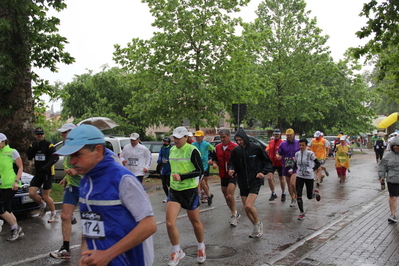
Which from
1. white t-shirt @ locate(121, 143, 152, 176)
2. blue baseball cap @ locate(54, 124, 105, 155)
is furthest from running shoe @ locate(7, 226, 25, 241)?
blue baseball cap @ locate(54, 124, 105, 155)

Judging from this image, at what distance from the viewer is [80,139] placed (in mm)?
2408

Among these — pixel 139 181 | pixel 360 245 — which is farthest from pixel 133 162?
pixel 139 181

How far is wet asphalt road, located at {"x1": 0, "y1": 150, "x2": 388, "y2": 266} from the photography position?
6070 millimetres

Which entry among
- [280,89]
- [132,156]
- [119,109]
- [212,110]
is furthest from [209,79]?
[119,109]

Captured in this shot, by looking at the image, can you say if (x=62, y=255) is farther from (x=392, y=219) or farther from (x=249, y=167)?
(x=392, y=219)

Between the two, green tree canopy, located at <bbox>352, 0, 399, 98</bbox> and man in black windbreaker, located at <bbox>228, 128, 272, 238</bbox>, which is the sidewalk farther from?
green tree canopy, located at <bbox>352, 0, 399, 98</bbox>

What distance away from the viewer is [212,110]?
18406mm

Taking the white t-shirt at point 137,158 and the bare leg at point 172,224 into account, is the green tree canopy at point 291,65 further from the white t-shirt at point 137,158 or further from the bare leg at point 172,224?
the bare leg at point 172,224

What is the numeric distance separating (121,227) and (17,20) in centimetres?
1099

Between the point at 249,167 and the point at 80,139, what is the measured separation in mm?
5229

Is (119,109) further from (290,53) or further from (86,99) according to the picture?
(290,53)

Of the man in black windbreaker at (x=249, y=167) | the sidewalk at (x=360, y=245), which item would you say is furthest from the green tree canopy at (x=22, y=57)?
the sidewalk at (x=360, y=245)

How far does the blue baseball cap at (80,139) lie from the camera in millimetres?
2381

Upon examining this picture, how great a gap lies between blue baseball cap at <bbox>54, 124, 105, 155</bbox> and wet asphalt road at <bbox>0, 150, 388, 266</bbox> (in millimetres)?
3795
